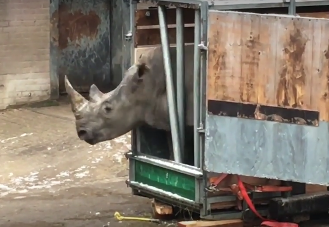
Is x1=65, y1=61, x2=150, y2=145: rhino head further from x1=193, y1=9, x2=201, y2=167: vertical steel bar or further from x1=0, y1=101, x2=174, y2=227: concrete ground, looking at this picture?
x1=0, y1=101, x2=174, y2=227: concrete ground

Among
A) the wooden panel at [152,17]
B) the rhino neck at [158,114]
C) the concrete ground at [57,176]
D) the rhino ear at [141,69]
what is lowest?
the concrete ground at [57,176]

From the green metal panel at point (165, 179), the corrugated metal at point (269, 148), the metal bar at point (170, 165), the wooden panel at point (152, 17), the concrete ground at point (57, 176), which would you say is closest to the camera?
the corrugated metal at point (269, 148)

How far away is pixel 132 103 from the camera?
8031 mm

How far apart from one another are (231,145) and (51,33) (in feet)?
23.3

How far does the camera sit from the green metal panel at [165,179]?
7.62m

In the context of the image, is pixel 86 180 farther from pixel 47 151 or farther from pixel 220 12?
pixel 220 12

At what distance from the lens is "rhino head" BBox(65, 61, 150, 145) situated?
25.9ft

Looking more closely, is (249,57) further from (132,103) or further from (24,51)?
(24,51)

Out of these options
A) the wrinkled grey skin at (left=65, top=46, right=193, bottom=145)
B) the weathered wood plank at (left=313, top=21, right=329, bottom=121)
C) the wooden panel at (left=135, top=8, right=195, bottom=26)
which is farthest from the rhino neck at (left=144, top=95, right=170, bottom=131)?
the weathered wood plank at (left=313, top=21, right=329, bottom=121)

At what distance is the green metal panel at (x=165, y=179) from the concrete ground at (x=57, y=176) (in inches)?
15.7

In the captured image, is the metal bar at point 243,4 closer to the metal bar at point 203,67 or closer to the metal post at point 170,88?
the metal bar at point 203,67

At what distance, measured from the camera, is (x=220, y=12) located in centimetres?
699

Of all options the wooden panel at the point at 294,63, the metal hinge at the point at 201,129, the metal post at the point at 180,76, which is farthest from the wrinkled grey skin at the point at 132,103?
the wooden panel at the point at 294,63

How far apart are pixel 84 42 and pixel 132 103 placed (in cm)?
639
